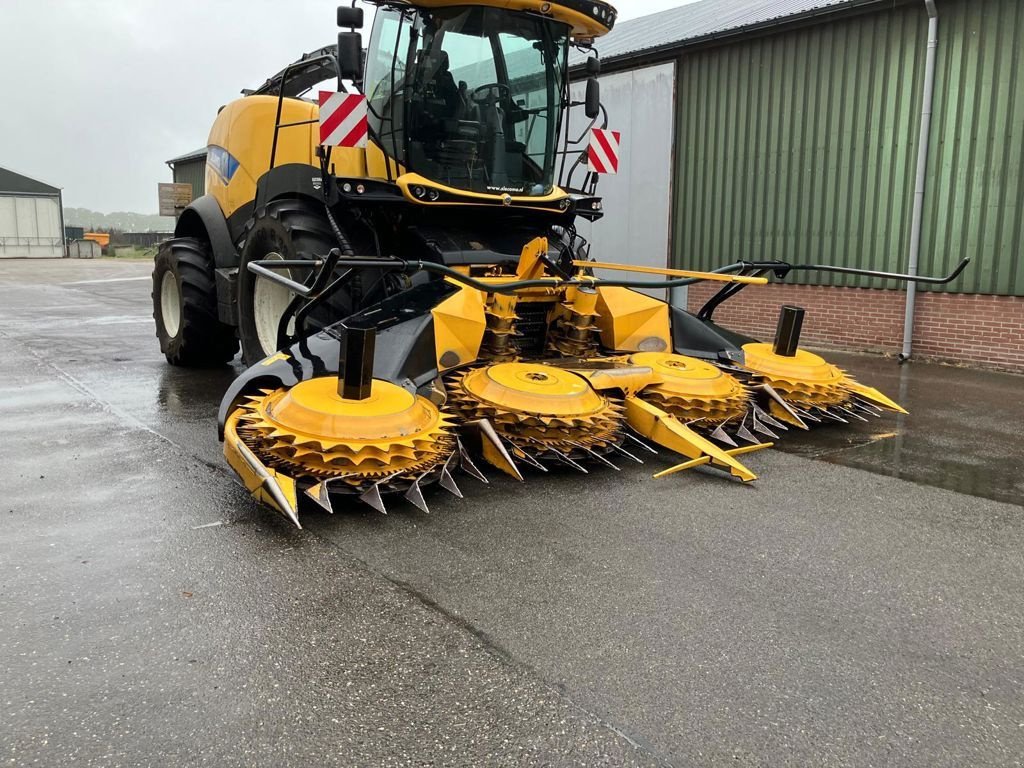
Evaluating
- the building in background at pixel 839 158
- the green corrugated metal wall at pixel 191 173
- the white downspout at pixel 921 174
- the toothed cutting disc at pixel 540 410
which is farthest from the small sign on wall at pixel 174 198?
the green corrugated metal wall at pixel 191 173

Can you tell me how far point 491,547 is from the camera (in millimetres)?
3551

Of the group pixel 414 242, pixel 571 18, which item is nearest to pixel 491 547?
pixel 414 242

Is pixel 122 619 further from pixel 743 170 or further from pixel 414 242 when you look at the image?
pixel 743 170

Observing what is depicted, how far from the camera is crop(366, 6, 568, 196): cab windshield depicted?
19.1ft

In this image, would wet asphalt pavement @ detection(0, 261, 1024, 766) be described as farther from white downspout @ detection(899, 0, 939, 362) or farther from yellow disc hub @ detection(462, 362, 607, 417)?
white downspout @ detection(899, 0, 939, 362)

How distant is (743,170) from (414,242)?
6992 millimetres

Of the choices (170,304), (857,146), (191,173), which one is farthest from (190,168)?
(857,146)

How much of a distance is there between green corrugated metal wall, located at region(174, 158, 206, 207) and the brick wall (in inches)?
1117

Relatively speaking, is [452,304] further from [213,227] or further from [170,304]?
[170,304]

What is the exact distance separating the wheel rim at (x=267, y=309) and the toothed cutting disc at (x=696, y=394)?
3.00 m

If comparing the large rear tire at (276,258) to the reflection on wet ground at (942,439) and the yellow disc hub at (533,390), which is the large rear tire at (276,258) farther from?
the reflection on wet ground at (942,439)

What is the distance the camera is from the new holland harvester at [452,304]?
3912 mm

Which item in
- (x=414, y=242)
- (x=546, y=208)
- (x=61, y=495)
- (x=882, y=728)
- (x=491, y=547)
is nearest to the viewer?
(x=882, y=728)

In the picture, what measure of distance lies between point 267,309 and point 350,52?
84.9 inches
